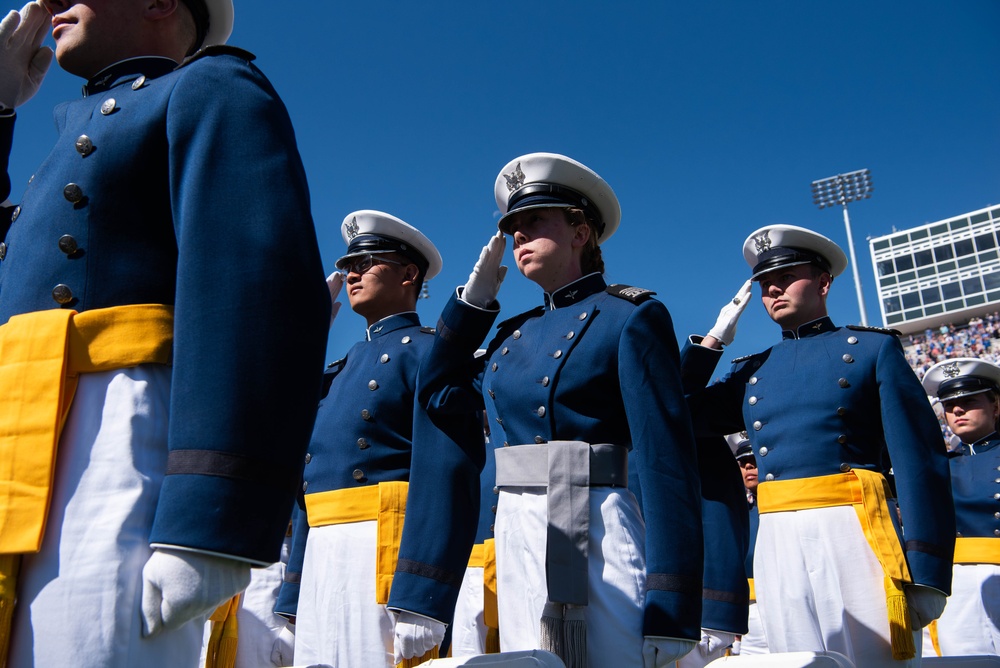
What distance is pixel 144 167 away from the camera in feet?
7.47

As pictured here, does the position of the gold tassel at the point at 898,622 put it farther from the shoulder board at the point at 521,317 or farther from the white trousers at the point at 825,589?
the shoulder board at the point at 521,317

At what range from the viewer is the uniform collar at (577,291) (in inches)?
167

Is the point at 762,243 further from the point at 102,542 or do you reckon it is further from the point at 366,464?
the point at 102,542

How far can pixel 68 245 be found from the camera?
220cm

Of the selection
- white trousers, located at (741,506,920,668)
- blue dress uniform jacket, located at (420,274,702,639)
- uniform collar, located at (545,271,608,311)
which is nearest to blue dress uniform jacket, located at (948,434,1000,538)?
white trousers, located at (741,506,920,668)

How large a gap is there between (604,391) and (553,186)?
1066 mm

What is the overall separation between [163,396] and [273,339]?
307 mm

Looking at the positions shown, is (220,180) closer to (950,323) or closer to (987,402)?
(987,402)

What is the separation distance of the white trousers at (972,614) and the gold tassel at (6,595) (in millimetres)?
6923

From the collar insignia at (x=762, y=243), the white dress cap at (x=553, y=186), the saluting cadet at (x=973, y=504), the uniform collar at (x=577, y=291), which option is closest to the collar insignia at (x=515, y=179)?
the white dress cap at (x=553, y=186)

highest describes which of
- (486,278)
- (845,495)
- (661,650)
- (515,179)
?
(515,179)

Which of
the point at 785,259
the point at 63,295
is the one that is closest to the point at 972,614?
the point at 785,259

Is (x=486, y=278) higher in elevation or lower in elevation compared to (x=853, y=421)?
higher

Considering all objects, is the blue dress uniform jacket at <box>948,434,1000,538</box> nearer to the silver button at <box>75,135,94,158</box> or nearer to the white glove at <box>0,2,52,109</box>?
the white glove at <box>0,2,52,109</box>
